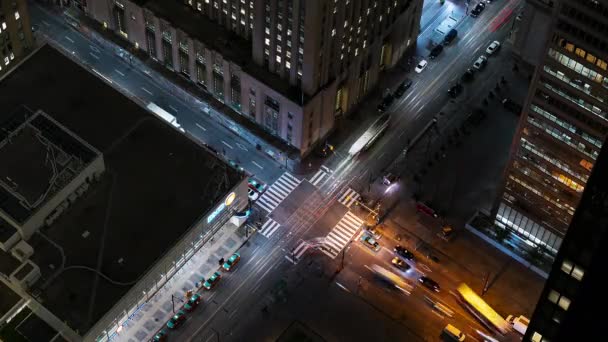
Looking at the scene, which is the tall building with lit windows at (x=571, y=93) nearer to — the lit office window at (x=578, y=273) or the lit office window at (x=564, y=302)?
the lit office window at (x=564, y=302)

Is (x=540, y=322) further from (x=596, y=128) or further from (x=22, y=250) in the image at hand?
(x=22, y=250)

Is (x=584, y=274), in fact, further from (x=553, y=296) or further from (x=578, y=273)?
(x=553, y=296)

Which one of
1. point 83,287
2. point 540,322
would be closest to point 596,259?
point 540,322

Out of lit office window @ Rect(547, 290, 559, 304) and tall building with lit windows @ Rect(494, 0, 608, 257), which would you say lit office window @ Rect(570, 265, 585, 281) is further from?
tall building with lit windows @ Rect(494, 0, 608, 257)

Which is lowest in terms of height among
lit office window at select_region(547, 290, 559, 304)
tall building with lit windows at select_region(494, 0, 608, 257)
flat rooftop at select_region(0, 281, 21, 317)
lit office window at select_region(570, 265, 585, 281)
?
flat rooftop at select_region(0, 281, 21, 317)

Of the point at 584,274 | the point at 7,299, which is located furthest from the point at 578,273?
the point at 7,299

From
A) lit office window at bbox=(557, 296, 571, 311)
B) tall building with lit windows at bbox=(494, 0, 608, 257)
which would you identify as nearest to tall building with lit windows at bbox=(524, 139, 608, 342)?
lit office window at bbox=(557, 296, 571, 311)

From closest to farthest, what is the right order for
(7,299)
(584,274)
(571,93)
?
(584,274) → (571,93) → (7,299)

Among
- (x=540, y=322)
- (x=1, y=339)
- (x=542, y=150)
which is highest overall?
(x=540, y=322)

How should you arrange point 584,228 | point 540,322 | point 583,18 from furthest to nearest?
point 583,18 → point 540,322 → point 584,228
